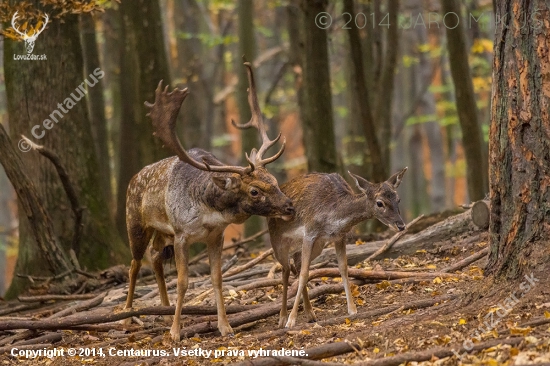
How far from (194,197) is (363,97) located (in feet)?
22.9

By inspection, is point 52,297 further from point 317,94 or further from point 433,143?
point 433,143

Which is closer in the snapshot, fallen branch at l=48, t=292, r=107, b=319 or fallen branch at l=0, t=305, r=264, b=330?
fallen branch at l=0, t=305, r=264, b=330

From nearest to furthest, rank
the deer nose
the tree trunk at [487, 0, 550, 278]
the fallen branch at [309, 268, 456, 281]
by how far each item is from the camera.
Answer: the tree trunk at [487, 0, 550, 278]
the deer nose
the fallen branch at [309, 268, 456, 281]

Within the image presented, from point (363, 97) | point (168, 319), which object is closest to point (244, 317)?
point (168, 319)

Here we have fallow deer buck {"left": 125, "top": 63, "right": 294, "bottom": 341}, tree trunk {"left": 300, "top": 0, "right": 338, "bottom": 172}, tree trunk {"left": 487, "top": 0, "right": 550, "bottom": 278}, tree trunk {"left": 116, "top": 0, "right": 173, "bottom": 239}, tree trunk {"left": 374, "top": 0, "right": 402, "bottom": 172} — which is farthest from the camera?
tree trunk {"left": 374, "top": 0, "right": 402, "bottom": 172}

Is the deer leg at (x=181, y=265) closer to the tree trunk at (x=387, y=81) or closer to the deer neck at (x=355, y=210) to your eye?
the deer neck at (x=355, y=210)

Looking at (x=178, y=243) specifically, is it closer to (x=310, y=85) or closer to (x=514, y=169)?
(x=514, y=169)

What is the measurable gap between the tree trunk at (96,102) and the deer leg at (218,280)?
9.72 m

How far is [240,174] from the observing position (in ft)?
28.2

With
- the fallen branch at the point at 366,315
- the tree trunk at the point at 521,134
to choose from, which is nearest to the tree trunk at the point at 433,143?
the fallen branch at the point at 366,315

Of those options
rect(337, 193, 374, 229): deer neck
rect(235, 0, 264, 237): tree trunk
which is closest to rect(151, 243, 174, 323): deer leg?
rect(337, 193, 374, 229): deer neck

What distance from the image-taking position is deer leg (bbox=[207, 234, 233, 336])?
8820 millimetres
